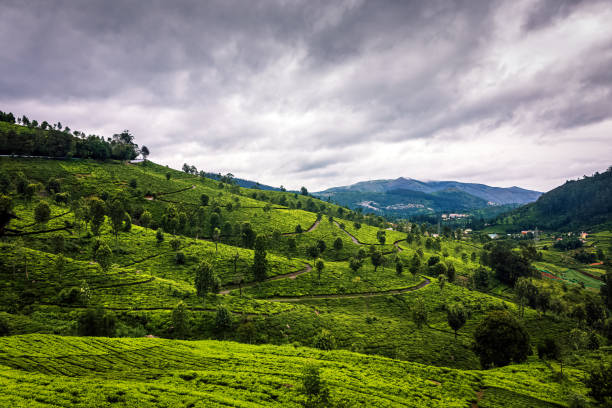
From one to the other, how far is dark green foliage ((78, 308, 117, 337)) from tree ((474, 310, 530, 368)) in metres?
75.0

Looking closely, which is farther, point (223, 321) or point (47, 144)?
point (47, 144)

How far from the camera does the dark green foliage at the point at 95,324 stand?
144 feet

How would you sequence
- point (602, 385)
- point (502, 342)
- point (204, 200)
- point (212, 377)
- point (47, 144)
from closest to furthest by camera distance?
point (212, 377)
point (602, 385)
point (502, 342)
point (204, 200)
point (47, 144)

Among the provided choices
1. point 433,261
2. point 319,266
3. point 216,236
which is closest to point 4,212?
point 216,236

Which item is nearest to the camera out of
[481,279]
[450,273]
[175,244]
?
[175,244]

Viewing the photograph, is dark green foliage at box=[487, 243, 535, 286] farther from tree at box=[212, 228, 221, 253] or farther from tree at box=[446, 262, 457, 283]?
tree at box=[212, 228, 221, 253]

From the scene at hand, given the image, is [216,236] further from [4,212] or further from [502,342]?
[502,342]

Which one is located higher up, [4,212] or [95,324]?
[4,212]

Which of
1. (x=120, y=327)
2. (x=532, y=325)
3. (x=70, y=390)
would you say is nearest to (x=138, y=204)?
(x=120, y=327)

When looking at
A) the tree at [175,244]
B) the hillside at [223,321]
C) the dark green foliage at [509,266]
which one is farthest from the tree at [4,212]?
the dark green foliage at [509,266]

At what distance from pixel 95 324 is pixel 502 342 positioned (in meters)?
79.9

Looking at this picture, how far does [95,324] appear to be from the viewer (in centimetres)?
4425

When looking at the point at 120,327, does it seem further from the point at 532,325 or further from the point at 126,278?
the point at 532,325

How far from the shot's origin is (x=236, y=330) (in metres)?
55.7
